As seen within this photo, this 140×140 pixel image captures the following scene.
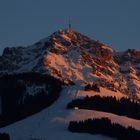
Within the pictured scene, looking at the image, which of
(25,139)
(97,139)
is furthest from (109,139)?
(25,139)

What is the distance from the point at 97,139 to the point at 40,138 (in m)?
12.0

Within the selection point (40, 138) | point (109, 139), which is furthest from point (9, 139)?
point (109, 139)

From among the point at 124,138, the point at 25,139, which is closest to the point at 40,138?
the point at 25,139

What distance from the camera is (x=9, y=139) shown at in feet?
623

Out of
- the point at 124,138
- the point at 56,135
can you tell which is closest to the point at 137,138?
the point at 124,138

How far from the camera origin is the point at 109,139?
200 metres

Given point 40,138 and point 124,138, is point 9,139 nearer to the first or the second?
point 40,138

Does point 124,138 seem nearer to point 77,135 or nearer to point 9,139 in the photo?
point 77,135

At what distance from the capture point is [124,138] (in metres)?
196

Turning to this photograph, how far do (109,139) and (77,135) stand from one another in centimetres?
688

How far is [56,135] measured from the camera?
199250 mm

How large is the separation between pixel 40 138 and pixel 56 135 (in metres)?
4.09

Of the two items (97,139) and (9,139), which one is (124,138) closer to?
(97,139)

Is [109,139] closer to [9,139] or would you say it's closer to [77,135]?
[77,135]
